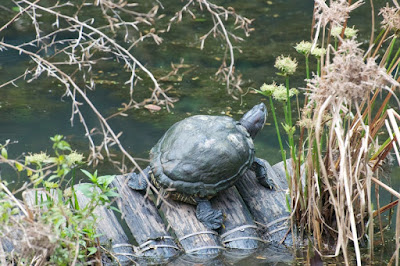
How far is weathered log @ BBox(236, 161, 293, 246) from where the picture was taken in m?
2.98

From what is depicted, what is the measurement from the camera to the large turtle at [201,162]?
2967mm

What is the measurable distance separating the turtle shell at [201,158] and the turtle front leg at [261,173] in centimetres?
8

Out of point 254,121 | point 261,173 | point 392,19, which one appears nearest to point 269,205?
point 261,173

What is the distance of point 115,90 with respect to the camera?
15.9ft

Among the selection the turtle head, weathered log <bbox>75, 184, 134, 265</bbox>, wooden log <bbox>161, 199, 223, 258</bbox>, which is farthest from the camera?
the turtle head

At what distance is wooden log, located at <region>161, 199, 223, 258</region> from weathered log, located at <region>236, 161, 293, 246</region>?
11.9 inches

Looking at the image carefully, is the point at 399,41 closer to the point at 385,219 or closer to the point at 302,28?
the point at 302,28

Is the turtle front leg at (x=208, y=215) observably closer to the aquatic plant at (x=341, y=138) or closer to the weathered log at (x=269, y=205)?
the weathered log at (x=269, y=205)

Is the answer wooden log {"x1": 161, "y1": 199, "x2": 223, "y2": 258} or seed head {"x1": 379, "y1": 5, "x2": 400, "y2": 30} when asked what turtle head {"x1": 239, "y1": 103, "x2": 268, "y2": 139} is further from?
seed head {"x1": 379, "y1": 5, "x2": 400, "y2": 30}

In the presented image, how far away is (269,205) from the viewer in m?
3.13

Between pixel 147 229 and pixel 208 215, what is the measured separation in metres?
0.34

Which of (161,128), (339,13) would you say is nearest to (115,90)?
(161,128)

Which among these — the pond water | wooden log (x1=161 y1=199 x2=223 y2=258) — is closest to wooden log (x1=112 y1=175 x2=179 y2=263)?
wooden log (x1=161 y1=199 x2=223 y2=258)

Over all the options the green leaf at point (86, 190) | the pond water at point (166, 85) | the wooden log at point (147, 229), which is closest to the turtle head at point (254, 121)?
the pond water at point (166, 85)
